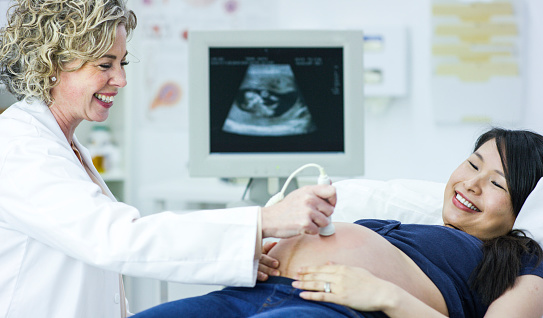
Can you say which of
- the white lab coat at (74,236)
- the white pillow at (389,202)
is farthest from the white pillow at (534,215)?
the white lab coat at (74,236)

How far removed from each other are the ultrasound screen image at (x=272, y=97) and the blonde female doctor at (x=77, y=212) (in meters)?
0.68

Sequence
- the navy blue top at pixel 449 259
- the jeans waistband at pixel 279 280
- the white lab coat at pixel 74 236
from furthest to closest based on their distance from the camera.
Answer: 1. the navy blue top at pixel 449 259
2. the jeans waistband at pixel 279 280
3. the white lab coat at pixel 74 236

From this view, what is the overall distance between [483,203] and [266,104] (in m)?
0.85

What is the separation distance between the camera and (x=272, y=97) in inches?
80.4

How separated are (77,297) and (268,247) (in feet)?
1.41

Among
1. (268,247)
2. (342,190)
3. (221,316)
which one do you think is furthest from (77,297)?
(342,190)

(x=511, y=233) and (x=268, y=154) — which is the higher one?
(x=268, y=154)

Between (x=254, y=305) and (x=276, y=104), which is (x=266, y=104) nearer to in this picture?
(x=276, y=104)

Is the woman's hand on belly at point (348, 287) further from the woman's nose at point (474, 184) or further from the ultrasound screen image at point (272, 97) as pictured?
the ultrasound screen image at point (272, 97)

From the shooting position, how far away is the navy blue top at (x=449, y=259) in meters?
1.29

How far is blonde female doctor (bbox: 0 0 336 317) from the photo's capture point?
105 centimetres

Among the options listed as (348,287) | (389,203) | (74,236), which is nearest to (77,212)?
(74,236)

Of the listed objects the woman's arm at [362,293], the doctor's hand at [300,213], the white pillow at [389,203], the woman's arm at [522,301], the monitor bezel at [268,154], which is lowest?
the woman's arm at [522,301]

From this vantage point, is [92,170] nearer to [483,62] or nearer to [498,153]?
[498,153]
